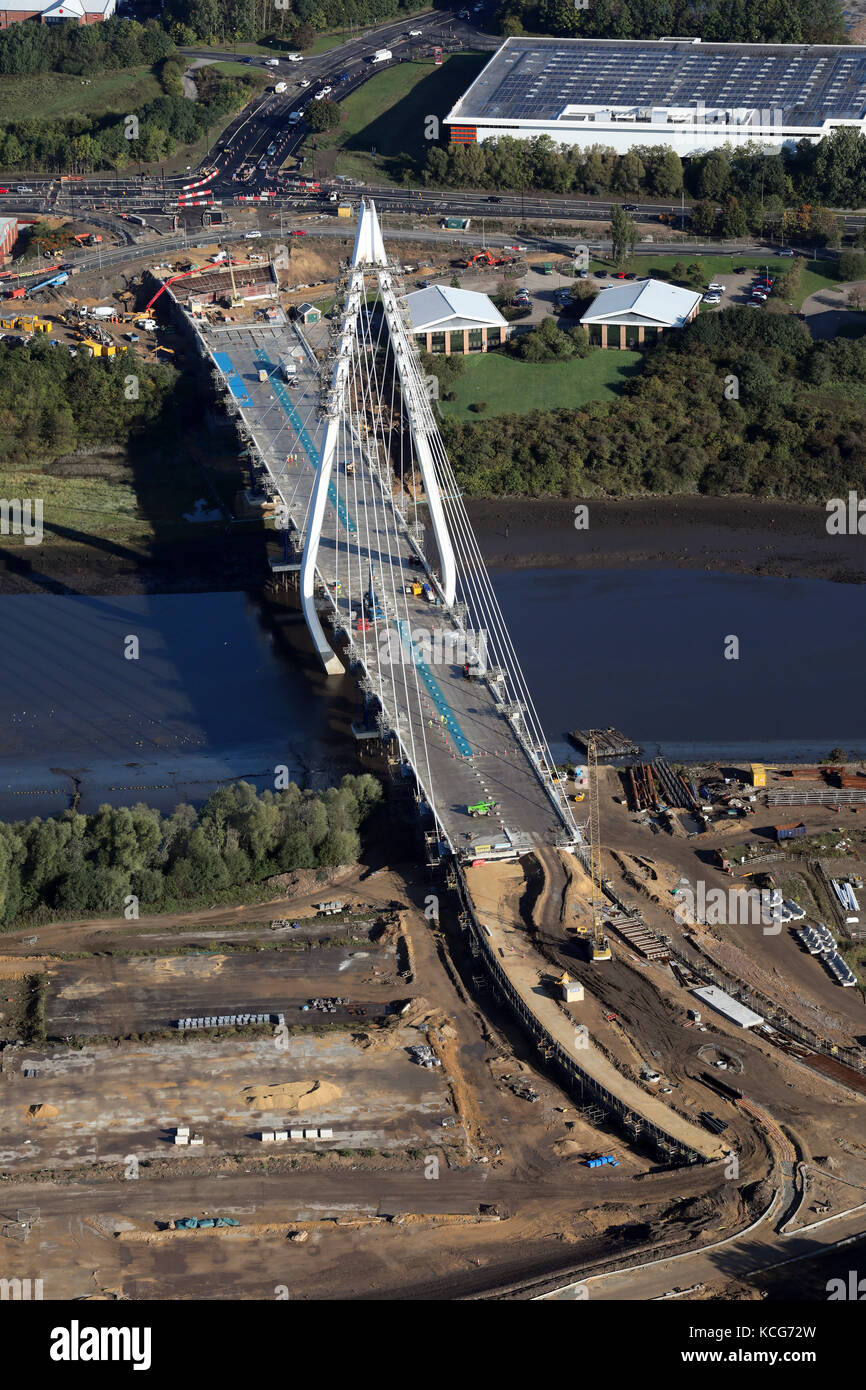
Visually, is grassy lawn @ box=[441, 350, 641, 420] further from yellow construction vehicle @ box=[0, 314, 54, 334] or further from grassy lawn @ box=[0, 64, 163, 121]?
grassy lawn @ box=[0, 64, 163, 121]

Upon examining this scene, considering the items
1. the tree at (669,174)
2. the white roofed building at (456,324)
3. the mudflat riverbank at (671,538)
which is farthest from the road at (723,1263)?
the tree at (669,174)

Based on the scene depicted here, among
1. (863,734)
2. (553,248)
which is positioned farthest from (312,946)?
(553,248)

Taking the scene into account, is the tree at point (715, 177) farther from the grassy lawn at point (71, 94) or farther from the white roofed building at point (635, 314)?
the grassy lawn at point (71, 94)

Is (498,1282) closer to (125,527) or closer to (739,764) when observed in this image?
(739,764)

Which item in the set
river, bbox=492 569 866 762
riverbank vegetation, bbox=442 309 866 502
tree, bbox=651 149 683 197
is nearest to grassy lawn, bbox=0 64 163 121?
tree, bbox=651 149 683 197
